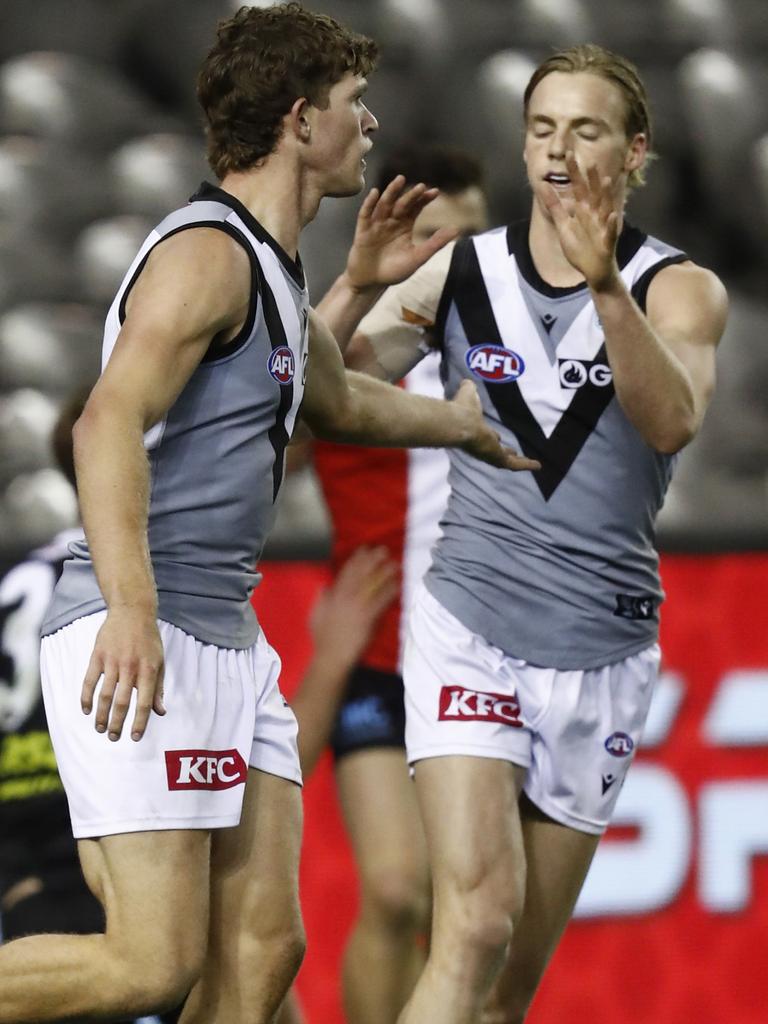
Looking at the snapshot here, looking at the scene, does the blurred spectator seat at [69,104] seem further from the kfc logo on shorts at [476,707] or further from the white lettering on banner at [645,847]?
the kfc logo on shorts at [476,707]

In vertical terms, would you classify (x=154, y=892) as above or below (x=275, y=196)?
below

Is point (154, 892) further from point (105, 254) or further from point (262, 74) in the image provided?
point (105, 254)

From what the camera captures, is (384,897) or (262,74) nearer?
(262,74)

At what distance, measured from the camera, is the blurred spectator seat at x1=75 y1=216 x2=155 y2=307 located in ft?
21.9

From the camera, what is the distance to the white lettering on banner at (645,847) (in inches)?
192

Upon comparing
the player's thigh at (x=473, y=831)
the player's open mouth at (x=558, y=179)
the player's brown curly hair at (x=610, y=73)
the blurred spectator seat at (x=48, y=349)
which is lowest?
the player's thigh at (x=473, y=831)

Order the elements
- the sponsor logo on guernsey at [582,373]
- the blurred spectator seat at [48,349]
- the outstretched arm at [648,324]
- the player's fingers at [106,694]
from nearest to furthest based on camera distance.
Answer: the player's fingers at [106,694], the outstretched arm at [648,324], the sponsor logo on guernsey at [582,373], the blurred spectator seat at [48,349]

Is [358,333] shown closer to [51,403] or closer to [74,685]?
[74,685]

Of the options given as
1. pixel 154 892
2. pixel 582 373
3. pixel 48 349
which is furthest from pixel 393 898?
pixel 48 349

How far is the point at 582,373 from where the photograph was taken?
145 inches

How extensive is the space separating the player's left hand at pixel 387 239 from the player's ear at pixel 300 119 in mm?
495

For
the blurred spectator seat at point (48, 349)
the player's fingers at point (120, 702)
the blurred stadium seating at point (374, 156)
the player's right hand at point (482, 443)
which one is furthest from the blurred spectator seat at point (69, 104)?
the player's fingers at point (120, 702)

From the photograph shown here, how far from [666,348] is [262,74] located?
899mm

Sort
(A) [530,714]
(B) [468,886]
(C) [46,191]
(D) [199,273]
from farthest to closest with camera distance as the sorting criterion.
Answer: (C) [46,191]
(A) [530,714]
(B) [468,886]
(D) [199,273]
